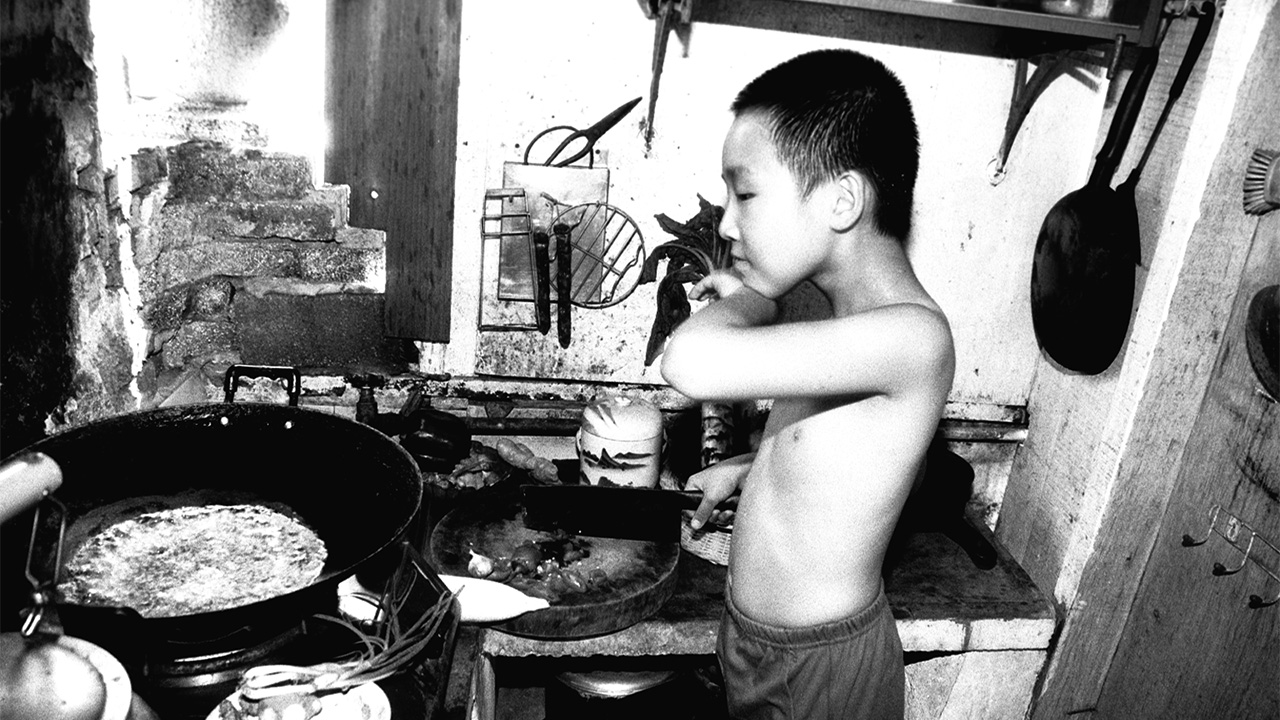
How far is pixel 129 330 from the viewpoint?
2.02 m

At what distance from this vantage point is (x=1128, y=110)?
1943 millimetres

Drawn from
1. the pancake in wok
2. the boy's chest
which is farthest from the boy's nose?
the pancake in wok

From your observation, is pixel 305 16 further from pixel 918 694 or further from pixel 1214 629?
pixel 1214 629

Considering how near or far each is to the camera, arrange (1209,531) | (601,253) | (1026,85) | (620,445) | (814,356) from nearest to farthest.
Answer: (814,356)
(1209,531)
(620,445)
(1026,85)
(601,253)

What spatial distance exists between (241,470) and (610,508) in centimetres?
78

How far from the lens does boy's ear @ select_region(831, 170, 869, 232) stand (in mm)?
1414

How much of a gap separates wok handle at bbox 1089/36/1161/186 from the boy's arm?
0.91 metres

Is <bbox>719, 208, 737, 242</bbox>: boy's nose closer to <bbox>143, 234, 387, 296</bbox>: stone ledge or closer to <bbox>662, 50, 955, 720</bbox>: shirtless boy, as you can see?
<bbox>662, 50, 955, 720</bbox>: shirtless boy

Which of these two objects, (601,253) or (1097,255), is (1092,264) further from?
(601,253)

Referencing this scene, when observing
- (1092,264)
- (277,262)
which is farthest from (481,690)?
(1092,264)

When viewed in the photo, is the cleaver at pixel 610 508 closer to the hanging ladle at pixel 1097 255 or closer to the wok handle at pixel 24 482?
the hanging ladle at pixel 1097 255

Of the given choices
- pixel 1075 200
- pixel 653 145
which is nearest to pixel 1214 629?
pixel 1075 200

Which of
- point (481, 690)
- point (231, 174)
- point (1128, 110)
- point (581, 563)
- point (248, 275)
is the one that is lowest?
point (481, 690)

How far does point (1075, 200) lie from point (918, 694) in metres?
1.29
